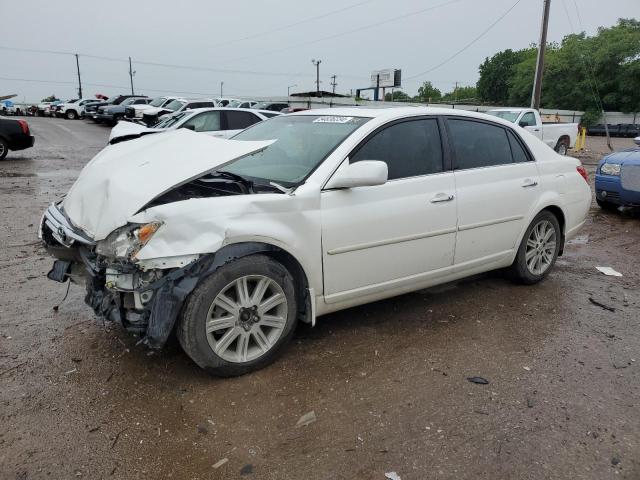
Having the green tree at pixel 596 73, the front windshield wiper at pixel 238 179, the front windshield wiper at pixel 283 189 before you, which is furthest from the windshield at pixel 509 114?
the green tree at pixel 596 73

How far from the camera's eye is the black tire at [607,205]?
29.3 ft

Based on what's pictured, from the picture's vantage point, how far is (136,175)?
3.28 meters

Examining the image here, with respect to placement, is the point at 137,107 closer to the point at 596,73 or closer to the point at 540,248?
the point at 540,248

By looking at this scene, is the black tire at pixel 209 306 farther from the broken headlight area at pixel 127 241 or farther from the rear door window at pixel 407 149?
the rear door window at pixel 407 149

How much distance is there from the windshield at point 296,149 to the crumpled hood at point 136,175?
0.29m

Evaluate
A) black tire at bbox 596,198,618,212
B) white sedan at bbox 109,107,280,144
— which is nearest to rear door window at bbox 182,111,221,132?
white sedan at bbox 109,107,280,144

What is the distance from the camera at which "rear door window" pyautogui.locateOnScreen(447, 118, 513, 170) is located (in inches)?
169

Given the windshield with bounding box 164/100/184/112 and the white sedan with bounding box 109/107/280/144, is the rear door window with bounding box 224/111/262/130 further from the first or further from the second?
the windshield with bounding box 164/100/184/112

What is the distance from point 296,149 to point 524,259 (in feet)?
8.23

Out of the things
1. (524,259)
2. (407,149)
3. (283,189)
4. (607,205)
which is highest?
(407,149)

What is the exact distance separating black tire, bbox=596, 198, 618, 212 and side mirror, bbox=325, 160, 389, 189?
7072 millimetres

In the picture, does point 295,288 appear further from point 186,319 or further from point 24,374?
point 24,374

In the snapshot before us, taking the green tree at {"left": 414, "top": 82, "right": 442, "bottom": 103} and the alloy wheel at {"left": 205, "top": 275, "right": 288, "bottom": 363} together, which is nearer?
the alloy wheel at {"left": 205, "top": 275, "right": 288, "bottom": 363}

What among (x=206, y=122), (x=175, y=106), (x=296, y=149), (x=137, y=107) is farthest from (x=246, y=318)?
(x=137, y=107)
